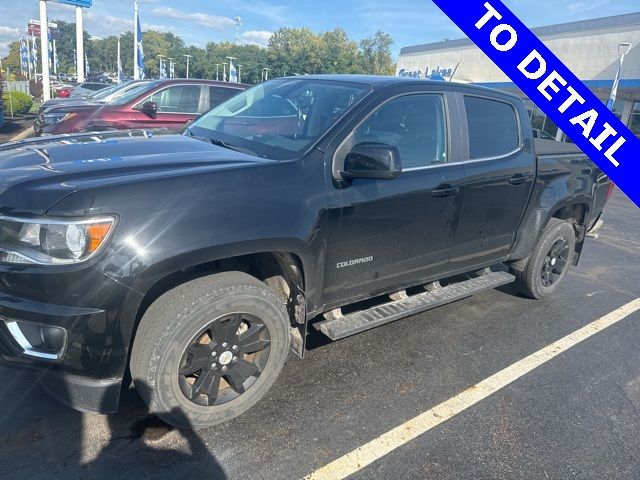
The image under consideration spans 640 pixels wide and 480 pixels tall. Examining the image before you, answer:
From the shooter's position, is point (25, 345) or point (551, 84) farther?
point (551, 84)

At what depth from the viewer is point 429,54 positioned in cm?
4312

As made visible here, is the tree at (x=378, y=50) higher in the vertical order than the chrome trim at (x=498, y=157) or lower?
higher

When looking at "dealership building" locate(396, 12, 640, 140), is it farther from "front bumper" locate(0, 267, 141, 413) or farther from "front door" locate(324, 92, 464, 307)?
"front bumper" locate(0, 267, 141, 413)

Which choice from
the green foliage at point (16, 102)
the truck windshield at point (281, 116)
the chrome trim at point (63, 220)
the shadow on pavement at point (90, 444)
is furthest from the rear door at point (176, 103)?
the green foliage at point (16, 102)

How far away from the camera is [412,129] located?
11.4 ft

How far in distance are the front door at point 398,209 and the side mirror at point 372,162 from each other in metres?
0.08

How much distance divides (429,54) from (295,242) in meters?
44.5

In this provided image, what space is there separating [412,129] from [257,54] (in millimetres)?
113488

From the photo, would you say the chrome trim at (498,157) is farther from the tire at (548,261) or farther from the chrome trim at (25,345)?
the chrome trim at (25,345)

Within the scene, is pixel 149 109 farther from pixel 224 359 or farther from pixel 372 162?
pixel 224 359

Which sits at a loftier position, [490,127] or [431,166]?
[490,127]

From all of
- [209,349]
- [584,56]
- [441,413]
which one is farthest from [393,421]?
[584,56]

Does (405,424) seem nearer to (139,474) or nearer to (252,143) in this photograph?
(139,474)

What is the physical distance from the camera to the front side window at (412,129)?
3.23 meters
